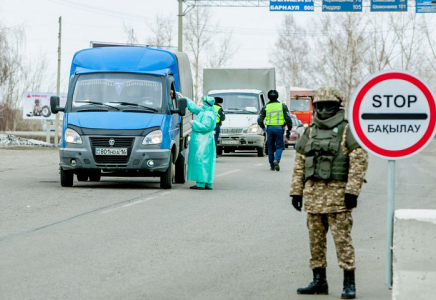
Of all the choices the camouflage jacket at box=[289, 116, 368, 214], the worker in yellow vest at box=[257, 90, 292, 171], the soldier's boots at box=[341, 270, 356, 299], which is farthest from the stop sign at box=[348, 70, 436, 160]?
the worker in yellow vest at box=[257, 90, 292, 171]

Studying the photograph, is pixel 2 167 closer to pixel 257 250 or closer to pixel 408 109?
pixel 257 250

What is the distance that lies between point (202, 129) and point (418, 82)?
992cm

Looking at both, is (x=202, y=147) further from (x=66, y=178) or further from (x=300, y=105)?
(x=300, y=105)

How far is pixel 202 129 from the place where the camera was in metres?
15.9

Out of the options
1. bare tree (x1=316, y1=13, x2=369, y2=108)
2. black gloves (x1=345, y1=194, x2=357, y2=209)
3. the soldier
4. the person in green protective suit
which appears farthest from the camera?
bare tree (x1=316, y1=13, x2=369, y2=108)

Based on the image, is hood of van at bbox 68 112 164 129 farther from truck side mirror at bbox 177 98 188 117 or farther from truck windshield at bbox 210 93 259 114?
truck windshield at bbox 210 93 259 114

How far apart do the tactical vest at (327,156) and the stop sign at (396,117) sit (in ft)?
1.24

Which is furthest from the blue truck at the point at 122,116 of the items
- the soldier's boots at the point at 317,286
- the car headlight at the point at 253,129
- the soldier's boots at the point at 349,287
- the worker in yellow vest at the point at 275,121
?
the car headlight at the point at 253,129

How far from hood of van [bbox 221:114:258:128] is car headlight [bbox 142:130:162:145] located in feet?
47.3

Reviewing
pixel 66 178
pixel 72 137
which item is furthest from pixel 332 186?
pixel 66 178

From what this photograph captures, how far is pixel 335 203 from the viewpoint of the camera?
21.2 ft

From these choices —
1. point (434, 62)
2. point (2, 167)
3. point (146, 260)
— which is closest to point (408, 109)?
point (146, 260)

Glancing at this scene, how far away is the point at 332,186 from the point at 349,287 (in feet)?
2.39

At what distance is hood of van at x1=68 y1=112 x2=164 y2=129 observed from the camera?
15.5 meters
